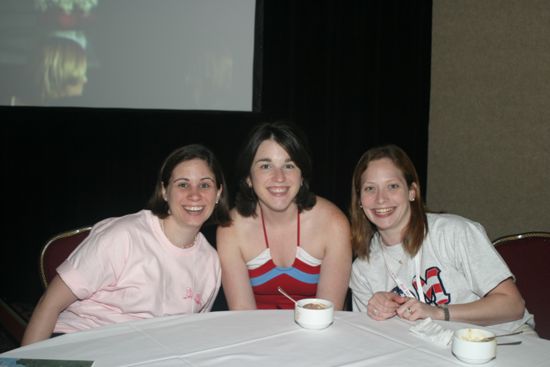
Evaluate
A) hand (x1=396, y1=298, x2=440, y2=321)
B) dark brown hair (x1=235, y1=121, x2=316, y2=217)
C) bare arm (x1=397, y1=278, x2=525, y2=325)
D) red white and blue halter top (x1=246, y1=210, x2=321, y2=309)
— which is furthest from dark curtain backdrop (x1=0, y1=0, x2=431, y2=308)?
hand (x1=396, y1=298, x2=440, y2=321)

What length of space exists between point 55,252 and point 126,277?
377 millimetres

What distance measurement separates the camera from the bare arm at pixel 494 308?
1839 mm

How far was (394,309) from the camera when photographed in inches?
65.6

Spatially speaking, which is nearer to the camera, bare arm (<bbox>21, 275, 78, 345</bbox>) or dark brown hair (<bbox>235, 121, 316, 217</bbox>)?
bare arm (<bbox>21, 275, 78, 345</bbox>)

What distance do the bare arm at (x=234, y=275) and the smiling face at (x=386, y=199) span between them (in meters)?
0.58

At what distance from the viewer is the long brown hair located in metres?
2.11

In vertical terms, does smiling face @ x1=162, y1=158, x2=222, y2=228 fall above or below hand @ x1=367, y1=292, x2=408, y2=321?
above

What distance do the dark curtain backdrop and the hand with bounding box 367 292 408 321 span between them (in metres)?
3.11

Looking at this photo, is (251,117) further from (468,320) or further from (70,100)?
(468,320)

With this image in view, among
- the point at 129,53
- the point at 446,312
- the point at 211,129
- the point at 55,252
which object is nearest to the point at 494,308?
the point at 446,312

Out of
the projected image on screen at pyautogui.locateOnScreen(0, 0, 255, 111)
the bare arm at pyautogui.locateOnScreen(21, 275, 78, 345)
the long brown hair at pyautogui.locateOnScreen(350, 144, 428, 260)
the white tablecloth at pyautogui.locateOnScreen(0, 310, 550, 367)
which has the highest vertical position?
the projected image on screen at pyautogui.locateOnScreen(0, 0, 255, 111)

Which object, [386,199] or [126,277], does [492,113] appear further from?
[126,277]

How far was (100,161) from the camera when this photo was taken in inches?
177

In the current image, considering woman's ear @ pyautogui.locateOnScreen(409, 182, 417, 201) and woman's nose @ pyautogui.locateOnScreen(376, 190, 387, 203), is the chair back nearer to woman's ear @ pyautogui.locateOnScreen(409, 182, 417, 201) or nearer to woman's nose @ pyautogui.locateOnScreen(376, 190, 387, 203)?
woman's nose @ pyautogui.locateOnScreen(376, 190, 387, 203)
